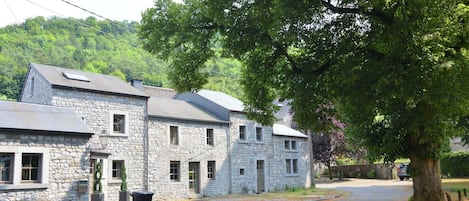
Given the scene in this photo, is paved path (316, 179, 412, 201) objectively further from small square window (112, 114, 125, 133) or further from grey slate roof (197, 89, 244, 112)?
small square window (112, 114, 125, 133)

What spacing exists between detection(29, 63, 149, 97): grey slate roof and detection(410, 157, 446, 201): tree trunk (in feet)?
46.0

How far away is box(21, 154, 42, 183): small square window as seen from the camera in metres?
15.0

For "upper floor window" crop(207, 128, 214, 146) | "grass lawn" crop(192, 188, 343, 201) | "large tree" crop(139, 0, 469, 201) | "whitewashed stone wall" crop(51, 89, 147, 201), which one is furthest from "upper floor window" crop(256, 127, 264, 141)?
"large tree" crop(139, 0, 469, 201)

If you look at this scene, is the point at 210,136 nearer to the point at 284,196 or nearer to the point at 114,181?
the point at 284,196

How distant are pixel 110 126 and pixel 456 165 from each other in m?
27.6

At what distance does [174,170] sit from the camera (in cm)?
2317

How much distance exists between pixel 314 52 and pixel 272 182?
17.2 meters

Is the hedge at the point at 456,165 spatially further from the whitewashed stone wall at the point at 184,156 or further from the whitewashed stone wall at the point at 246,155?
the whitewashed stone wall at the point at 184,156

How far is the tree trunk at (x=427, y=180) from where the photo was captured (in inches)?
466

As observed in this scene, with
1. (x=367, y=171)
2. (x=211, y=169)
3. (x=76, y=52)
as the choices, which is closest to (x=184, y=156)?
(x=211, y=169)

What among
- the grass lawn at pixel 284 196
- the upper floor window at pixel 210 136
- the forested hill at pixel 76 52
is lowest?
the grass lawn at pixel 284 196

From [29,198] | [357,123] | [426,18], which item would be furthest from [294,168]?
[426,18]

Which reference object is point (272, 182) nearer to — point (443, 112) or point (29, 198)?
point (29, 198)

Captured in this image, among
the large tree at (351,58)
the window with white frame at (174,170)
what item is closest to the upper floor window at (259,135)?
the window with white frame at (174,170)
